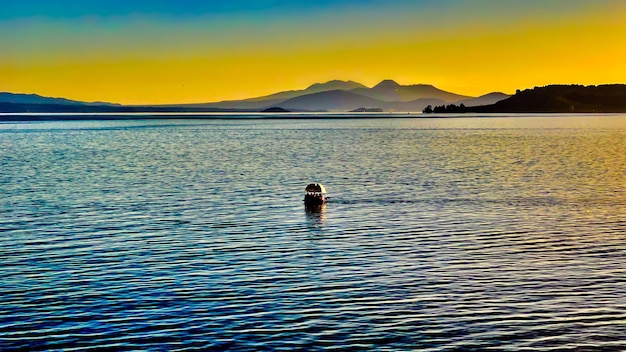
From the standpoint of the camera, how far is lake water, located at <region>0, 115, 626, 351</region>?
2662 cm

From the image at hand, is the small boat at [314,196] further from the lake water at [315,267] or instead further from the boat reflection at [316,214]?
the lake water at [315,267]

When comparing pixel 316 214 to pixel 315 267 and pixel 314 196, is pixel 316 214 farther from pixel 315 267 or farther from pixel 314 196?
pixel 315 267

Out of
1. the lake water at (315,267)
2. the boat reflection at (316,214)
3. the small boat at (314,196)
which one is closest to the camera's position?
the lake water at (315,267)

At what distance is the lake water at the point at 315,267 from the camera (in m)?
26.6

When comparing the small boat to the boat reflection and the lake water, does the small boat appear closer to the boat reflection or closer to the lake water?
the boat reflection

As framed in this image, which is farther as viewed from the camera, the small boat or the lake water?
the small boat

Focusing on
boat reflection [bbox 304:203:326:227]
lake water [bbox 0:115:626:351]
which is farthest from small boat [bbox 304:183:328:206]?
lake water [bbox 0:115:626:351]

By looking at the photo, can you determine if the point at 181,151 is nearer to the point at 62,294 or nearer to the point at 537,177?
the point at 537,177

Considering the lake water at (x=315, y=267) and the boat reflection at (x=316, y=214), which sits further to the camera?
the boat reflection at (x=316, y=214)

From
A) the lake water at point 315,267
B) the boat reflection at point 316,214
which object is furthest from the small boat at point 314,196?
the lake water at point 315,267

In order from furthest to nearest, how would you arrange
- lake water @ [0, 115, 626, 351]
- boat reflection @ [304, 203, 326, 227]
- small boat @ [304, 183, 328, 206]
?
small boat @ [304, 183, 328, 206] → boat reflection @ [304, 203, 326, 227] → lake water @ [0, 115, 626, 351]

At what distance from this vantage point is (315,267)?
122 ft

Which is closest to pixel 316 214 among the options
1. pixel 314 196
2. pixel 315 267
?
pixel 314 196

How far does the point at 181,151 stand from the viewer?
14950 cm
